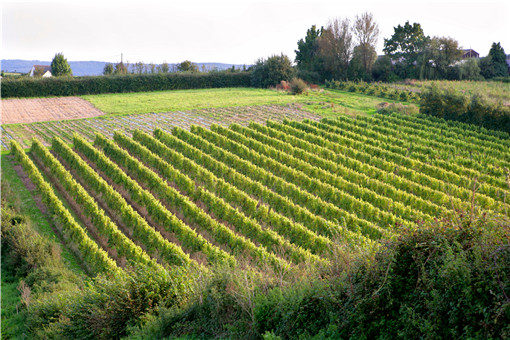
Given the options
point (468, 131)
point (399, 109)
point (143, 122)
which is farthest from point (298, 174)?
point (399, 109)

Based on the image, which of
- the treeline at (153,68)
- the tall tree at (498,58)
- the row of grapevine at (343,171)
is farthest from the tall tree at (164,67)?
the tall tree at (498,58)

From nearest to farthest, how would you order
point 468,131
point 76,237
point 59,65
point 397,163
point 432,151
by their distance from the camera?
1. point 76,237
2. point 397,163
3. point 432,151
4. point 468,131
5. point 59,65

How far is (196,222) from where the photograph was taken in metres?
14.9

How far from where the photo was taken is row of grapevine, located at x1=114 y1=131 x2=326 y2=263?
41.3ft

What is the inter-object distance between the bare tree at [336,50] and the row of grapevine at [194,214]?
4712cm

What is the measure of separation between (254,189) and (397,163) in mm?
8831

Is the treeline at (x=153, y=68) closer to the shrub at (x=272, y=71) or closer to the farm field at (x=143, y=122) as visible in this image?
the shrub at (x=272, y=71)

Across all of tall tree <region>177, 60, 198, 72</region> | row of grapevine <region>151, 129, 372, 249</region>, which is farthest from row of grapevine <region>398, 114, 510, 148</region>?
tall tree <region>177, 60, 198, 72</region>

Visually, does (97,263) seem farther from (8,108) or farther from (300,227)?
(8,108)

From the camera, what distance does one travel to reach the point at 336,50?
6212 cm

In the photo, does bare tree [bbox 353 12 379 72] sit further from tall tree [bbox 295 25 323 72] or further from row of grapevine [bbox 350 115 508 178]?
row of grapevine [bbox 350 115 508 178]

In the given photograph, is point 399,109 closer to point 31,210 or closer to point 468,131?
point 468,131

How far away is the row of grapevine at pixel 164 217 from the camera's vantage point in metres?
12.4

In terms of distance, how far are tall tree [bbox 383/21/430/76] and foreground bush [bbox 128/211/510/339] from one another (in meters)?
59.7
